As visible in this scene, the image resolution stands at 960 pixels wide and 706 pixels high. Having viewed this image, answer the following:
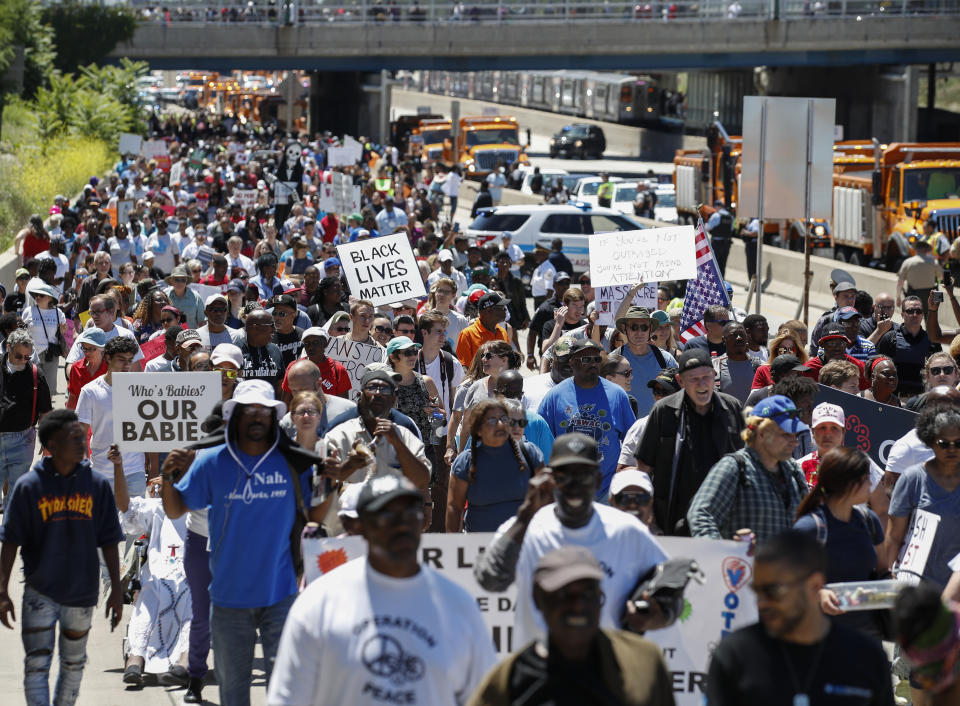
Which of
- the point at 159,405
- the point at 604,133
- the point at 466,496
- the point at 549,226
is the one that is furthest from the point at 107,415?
the point at 604,133

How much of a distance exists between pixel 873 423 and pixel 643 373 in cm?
191

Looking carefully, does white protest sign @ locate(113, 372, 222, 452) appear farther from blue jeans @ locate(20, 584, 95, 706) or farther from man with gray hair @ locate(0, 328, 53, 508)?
blue jeans @ locate(20, 584, 95, 706)

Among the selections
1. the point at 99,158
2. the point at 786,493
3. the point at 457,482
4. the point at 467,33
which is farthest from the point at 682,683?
the point at 467,33

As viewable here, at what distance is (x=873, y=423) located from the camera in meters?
9.68

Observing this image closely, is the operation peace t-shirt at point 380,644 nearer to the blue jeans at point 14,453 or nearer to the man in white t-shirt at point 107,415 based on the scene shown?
the man in white t-shirt at point 107,415

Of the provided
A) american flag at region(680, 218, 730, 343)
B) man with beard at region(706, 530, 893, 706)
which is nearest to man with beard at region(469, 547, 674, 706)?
man with beard at region(706, 530, 893, 706)

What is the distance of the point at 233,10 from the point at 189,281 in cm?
5357

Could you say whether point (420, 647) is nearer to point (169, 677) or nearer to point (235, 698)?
point (235, 698)

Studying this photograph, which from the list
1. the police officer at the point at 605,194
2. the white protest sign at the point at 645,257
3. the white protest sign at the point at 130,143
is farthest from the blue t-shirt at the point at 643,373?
the police officer at the point at 605,194

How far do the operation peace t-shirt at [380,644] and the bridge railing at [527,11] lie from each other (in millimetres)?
60134

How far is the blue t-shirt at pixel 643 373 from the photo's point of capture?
1105 cm

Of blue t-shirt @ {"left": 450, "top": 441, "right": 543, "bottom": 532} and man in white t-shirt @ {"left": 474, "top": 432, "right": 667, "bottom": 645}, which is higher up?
man in white t-shirt @ {"left": 474, "top": 432, "right": 667, "bottom": 645}

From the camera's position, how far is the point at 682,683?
6.58 metres

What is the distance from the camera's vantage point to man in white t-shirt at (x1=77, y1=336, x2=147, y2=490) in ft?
32.2
